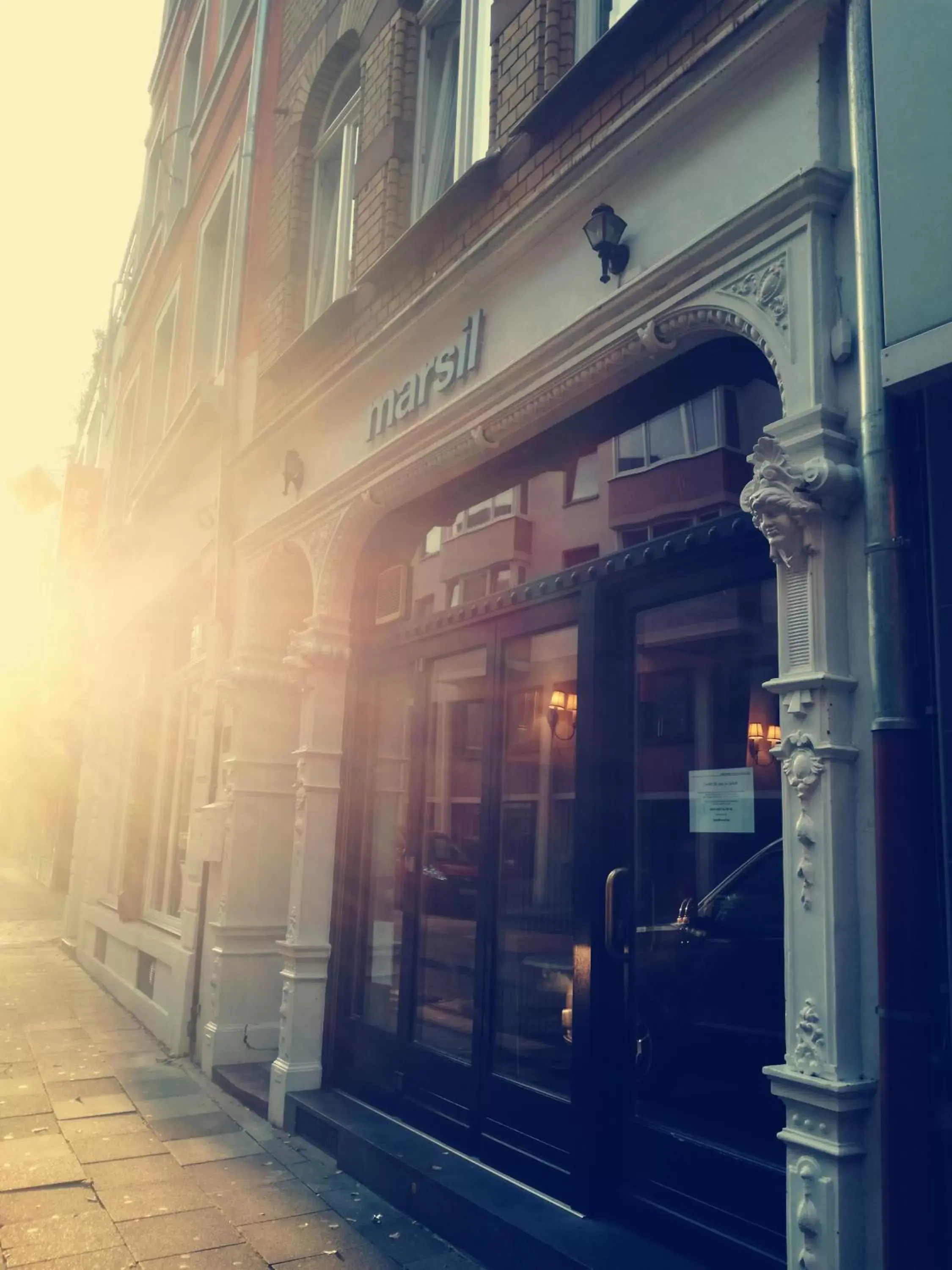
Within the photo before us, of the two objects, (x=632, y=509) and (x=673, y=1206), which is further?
(x=632, y=509)

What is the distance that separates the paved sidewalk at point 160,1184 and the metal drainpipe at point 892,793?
2086 mm

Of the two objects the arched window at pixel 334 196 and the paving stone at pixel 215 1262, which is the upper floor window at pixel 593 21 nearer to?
the arched window at pixel 334 196

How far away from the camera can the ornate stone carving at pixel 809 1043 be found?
282 centimetres

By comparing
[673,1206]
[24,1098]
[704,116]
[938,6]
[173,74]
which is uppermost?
[173,74]

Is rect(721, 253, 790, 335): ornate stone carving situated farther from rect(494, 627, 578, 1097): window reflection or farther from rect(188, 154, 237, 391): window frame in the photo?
rect(188, 154, 237, 391): window frame

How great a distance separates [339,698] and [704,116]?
3849 mm

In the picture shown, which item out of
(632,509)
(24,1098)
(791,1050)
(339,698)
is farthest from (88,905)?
(791,1050)

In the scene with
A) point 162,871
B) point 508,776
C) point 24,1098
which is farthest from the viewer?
point 162,871

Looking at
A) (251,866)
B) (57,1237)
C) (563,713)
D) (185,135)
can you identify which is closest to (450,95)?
(563,713)

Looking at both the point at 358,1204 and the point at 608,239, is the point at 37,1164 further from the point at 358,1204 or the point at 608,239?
the point at 608,239

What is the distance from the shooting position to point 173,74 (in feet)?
46.9

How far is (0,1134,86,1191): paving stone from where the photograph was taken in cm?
487

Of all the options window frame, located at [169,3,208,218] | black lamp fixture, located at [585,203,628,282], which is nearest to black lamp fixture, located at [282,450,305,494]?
black lamp fixture, located at [585,203,628,282]

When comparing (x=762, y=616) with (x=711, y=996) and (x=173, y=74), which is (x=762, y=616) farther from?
(x=173, y=74)
